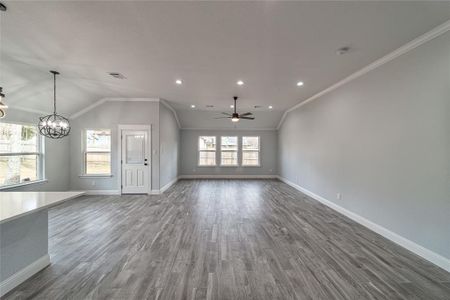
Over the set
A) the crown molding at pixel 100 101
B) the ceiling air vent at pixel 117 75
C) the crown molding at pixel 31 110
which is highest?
the ceiling air vent at pixel 117 75

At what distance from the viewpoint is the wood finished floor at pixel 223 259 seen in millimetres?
2150

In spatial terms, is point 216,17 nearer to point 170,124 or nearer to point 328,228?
point 328,228

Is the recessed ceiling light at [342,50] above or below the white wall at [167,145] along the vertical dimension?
above

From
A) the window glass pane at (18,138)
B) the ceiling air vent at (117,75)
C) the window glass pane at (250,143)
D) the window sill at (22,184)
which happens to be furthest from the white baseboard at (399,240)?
the window glass pane at (18,138)

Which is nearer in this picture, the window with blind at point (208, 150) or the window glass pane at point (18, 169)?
the window glass pane at point (18, 169)

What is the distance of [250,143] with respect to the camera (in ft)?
33.1

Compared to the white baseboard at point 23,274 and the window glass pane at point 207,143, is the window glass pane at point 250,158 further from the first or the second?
the white baseboard at point 23,274

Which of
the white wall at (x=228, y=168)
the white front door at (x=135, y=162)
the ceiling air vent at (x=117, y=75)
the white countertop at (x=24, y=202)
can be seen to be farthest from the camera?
the white wall at (x=228, y=168)

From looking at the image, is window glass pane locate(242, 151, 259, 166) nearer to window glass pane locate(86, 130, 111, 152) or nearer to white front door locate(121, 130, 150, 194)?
white front door locate(121, 130, 150, 194)

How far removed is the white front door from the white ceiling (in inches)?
65.3

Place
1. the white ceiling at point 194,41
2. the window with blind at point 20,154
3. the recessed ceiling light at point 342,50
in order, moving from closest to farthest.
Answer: the white ceiling at point 194,41 → the recessed ceiling light at point 342,50 → the window with blind at point 20,154

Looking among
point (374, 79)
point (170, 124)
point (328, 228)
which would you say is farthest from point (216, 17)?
point (170, 124)

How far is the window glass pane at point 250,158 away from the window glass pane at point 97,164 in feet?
19.2

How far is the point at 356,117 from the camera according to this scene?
4191mm
